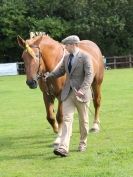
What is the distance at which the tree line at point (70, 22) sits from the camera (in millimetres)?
57156

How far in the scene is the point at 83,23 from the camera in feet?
188

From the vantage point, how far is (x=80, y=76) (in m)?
8.74

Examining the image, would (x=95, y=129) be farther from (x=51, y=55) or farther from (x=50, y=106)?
(x=51, y=55)

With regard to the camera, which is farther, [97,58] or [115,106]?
[115,106]

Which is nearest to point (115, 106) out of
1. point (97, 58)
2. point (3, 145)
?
point (97, 58)

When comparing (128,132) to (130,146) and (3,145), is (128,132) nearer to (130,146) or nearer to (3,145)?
(130,146)

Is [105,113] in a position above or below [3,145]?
below

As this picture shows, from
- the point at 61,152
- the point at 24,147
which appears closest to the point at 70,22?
the point at 24,147

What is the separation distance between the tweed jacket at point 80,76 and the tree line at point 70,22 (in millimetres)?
48212

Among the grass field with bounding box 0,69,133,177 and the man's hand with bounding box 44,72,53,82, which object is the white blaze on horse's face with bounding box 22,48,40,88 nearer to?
the man's hand with bounding box 44,72,53,82

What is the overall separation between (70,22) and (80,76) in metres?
50.3

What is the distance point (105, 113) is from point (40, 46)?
5.76m

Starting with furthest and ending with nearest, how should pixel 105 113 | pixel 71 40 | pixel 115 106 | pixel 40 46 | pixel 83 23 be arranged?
pixel 83 23 → pixel 115 106 → pixel 105 113 → pixel 40 46 → pixel 71 40

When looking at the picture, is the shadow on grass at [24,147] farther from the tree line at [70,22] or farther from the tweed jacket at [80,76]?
the tree line at [70,22]
